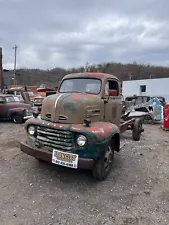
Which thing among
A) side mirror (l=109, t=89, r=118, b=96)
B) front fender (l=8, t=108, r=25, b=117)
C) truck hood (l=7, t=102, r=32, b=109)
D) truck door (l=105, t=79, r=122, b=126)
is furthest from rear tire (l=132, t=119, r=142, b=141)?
truck hood (l=7, t=102, r=32, b=109)

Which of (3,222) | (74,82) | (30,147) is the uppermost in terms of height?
(74,82)

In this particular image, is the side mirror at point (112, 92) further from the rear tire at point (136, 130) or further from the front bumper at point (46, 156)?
the rear tire at point (136, 130)

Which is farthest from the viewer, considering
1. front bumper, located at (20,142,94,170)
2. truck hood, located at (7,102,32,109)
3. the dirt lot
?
truck hood, located at (7,102,32,109)

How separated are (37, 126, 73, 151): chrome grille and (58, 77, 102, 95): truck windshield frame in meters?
1.44

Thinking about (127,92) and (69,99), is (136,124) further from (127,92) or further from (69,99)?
(127,92)

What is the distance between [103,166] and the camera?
14.2 feet

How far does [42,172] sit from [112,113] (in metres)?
2.15

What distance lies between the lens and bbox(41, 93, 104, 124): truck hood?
14.2ft

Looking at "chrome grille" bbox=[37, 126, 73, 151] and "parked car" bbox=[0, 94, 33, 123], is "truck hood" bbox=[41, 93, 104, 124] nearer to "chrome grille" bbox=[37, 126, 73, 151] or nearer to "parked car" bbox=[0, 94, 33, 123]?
"chrome grille" bbox=[37, 126, 73, 151]

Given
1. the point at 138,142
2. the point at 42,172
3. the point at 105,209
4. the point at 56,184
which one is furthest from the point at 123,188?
the point at 138,142

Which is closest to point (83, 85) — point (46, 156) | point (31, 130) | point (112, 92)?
point (112, 92)

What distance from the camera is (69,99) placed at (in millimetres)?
4484

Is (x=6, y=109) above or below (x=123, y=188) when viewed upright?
above

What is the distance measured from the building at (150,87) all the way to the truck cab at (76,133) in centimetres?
3528
